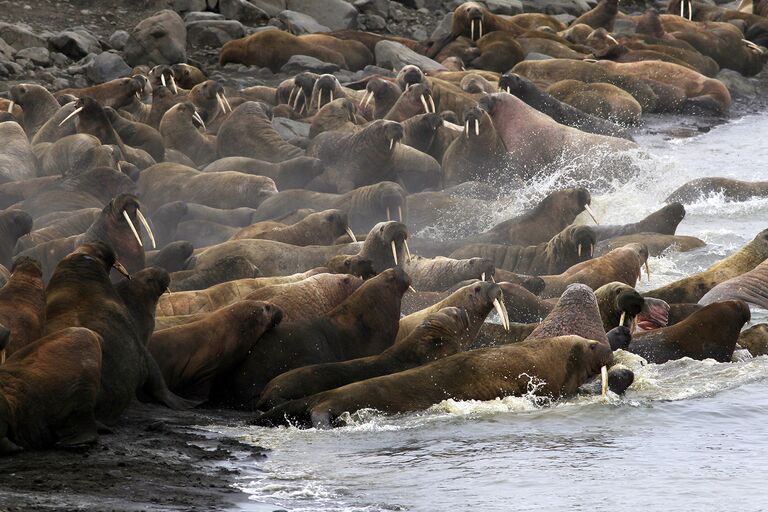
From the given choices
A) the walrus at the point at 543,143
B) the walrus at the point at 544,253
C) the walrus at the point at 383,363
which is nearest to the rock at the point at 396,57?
the walrus at the point at 543,143

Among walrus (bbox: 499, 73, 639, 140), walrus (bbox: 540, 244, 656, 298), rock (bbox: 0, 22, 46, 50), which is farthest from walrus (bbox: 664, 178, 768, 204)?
rock (bbox: 0, 22, 46, 50)

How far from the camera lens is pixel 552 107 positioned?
19375 mm

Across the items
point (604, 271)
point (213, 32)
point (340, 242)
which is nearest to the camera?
point (604, 271)

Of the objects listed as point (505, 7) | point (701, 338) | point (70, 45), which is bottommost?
point (701, 338)

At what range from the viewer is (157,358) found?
29.9ft

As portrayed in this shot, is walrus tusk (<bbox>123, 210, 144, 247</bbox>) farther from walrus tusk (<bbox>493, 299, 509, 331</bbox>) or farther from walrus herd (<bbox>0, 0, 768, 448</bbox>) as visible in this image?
walrus tusk (<bbox>493, 299, 509, 331</bbox>)

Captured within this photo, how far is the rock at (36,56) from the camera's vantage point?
69.2ft

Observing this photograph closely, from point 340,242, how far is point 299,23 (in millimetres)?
12898

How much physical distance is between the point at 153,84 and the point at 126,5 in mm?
5402

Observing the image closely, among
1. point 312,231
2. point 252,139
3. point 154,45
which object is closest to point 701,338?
point 312,231

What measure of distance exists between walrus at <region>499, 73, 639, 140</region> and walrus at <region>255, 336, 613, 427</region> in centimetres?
1019

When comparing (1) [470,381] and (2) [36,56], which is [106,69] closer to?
(2) [36,56]

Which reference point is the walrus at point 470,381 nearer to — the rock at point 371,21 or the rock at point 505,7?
the rock at point 371,21

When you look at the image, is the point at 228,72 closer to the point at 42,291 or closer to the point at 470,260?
the point at 470,260
